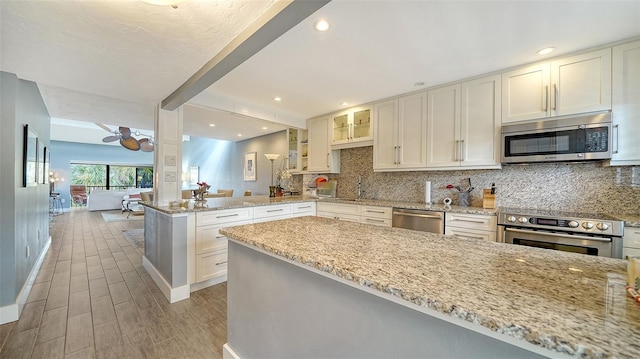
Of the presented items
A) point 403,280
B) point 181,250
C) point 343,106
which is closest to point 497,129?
point 343,106

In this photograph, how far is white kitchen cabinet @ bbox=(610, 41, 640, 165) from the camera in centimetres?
192

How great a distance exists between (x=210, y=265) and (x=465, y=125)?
319cm

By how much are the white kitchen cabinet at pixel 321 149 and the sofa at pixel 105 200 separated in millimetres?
7731

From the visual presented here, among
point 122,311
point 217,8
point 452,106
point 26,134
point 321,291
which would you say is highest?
point 217,8

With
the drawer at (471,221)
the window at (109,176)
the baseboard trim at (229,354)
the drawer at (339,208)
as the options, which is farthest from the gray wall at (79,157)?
the drawer at (471,221)

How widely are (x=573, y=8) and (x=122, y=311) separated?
4.18 metres

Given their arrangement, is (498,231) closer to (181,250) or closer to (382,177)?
(382,177)

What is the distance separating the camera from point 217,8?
1.47m

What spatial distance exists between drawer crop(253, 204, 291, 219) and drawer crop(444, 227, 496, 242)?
6.42 feet

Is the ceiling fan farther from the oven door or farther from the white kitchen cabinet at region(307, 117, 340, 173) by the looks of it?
the oven door

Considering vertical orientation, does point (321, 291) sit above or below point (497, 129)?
below

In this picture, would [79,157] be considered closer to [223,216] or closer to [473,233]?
[223,216]

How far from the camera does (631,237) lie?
173 cm

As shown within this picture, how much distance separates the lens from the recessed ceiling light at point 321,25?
5.65 feet
